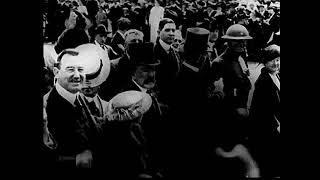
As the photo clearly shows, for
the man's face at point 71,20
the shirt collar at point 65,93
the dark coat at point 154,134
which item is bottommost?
the dark coat at point 154,134

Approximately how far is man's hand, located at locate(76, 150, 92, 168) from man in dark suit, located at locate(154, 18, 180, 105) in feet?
1.78

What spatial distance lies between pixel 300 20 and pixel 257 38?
278 mm

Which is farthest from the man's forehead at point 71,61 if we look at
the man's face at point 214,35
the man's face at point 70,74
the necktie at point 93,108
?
the man's face at point 214,35

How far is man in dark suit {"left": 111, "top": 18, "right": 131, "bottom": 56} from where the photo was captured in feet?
8.21

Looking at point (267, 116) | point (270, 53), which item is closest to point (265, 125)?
point (267, 116)

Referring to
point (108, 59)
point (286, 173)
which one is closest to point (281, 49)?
point (286, 173)

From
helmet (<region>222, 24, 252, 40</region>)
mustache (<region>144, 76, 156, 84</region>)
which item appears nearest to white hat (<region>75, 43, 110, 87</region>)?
mustache (<region>144, 76, 156, 84</region>)

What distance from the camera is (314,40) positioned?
2.51 metres

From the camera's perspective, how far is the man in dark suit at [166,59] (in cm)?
250

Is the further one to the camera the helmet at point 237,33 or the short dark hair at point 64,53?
the helmet at point 237,33

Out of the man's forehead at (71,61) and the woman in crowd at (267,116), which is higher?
the man's forehead at (71,61)

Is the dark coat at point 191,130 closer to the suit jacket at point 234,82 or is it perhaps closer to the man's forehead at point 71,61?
the suit jacket at point 234,82

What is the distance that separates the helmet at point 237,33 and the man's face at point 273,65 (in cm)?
20

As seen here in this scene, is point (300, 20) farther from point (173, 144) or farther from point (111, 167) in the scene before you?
point (111, 167)
